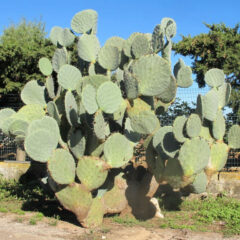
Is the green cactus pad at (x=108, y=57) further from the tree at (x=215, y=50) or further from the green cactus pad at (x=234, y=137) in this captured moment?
the tree at (x=215, y=50)

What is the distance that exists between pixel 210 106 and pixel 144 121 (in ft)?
2.84

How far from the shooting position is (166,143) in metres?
4.13

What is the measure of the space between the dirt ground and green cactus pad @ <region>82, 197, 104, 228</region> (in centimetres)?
10

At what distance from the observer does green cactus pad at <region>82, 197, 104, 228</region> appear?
4.22 m

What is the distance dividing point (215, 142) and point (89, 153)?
1621mm

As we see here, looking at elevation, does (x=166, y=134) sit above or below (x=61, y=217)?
above

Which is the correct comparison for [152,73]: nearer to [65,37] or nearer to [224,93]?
[224,93]

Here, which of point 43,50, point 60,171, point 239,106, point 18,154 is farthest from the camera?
point 43,50

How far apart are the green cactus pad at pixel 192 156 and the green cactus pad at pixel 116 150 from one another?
62 centimetres

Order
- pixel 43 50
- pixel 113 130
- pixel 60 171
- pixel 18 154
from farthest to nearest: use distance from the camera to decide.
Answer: pixel 43 50
pixel 18 154
pixel 113 130
pixel 60 171

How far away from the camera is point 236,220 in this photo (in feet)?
14.8

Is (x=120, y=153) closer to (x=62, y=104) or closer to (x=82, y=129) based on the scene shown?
(x=82, y=129)

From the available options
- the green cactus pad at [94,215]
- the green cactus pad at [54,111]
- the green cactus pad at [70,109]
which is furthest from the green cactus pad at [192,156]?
the green cactus pad at [54,111]

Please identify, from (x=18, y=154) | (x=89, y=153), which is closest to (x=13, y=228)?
(x=89, y=153)
